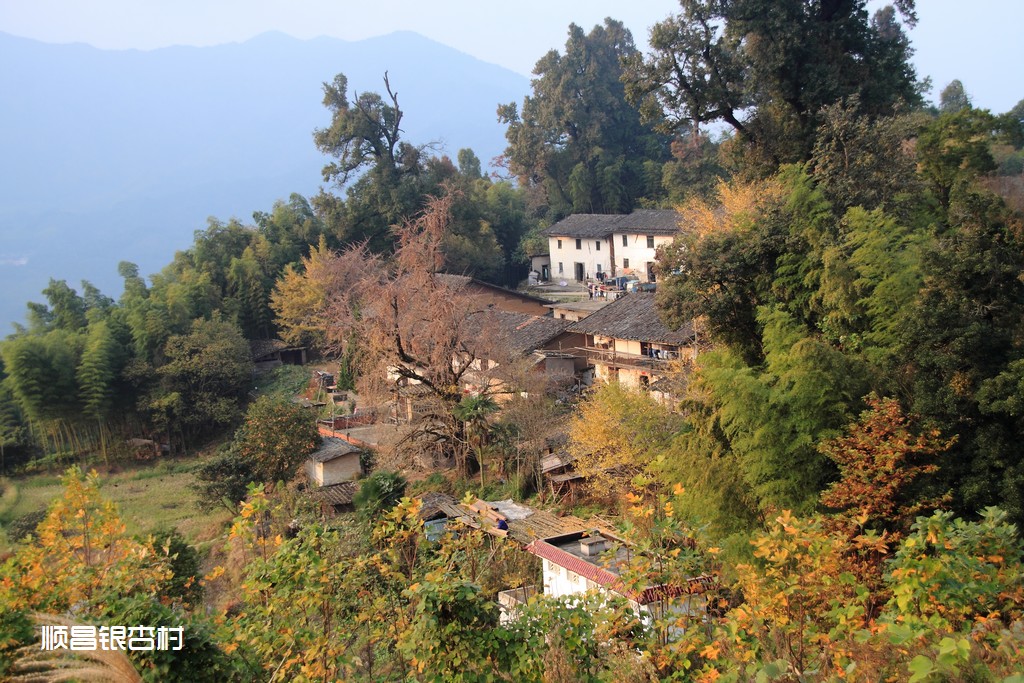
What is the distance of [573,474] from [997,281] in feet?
29.5

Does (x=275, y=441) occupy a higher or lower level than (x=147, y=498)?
higher

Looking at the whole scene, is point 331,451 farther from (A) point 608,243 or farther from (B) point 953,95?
(B) point 953,95

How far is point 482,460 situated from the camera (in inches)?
760

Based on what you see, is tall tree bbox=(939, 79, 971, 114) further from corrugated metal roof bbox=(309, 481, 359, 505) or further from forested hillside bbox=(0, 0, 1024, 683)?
corrugated metal roof bbox=(309, 481, 359, 505)

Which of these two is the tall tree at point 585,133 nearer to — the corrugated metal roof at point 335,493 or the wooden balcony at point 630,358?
the wooden balcony at point 630,358

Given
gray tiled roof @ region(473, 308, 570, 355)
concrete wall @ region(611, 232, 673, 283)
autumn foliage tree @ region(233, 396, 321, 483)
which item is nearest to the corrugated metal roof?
autumn foliage tree @ region(233, 396, 321, 483)

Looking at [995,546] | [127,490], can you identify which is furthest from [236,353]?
[995,546]

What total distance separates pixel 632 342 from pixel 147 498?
14010 mm

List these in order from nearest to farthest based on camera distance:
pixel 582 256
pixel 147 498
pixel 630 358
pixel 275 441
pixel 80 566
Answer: pixel 80 566
pixel 275 441
pixel 630 358
pixel 147 498
pixel 582 256

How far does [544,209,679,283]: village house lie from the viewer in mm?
33125

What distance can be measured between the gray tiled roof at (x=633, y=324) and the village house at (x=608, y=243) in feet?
30.2

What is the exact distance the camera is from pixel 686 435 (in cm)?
1220

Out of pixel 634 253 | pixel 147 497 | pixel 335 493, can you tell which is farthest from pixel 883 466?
pixel 634 253

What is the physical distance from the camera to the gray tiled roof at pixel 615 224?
1289 inches
